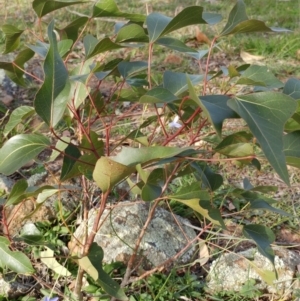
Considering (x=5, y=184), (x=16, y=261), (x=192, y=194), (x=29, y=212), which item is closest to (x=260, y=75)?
(x=192, y=194)

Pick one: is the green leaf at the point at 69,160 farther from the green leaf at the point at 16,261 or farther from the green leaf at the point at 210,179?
the green leaf at the point at 210,179

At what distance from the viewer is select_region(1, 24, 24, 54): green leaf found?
1.12m

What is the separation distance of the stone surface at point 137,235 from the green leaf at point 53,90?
1.99 feet

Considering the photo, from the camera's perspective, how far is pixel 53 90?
0.85 metres

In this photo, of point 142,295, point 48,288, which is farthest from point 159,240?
point 48,288

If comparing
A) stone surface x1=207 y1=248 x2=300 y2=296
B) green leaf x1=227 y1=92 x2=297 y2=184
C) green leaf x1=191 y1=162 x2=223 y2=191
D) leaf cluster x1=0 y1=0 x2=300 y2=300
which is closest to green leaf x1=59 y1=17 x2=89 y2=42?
leaf cluster x1=0 y1=0 x2=300 y2=300

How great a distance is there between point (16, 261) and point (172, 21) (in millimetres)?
629

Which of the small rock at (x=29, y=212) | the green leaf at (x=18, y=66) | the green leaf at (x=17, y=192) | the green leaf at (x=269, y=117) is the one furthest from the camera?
the small rock at (x=29, y=212)

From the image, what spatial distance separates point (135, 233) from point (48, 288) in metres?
0.31

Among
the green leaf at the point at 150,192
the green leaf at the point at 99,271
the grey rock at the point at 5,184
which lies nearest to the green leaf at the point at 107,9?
the green leaf at the point at 150,192

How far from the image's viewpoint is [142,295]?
4.45 ft

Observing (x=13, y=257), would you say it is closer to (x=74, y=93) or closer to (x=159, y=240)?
(x=74, y=93)

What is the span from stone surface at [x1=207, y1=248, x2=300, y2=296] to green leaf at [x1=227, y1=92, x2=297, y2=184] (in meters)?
0.74

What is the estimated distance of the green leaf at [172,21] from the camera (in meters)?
0.96
